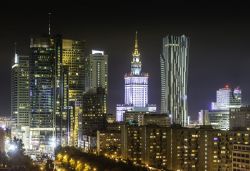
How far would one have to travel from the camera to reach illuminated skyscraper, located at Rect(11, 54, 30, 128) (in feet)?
220

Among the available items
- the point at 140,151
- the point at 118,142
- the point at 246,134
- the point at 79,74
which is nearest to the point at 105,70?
the point at 79,74

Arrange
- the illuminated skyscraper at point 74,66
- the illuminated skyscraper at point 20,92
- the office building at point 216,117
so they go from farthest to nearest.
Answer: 1. the office building at point 216,117
2. the illuminated skyscraper at point 74,66
3. the illuminated skyscraper at point 20,92

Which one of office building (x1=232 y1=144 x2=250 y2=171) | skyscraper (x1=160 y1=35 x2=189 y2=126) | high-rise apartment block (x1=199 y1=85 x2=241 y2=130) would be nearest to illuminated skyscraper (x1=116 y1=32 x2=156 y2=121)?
skyscraper (x1=160 y1=35 x2=189 y2=126)

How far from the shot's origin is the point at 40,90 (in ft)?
215

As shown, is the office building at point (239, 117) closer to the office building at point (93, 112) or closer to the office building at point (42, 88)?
the office building at point (93, 112)

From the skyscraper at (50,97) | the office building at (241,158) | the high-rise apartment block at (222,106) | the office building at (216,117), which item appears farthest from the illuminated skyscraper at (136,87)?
the office building at (241,158)

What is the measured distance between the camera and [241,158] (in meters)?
29.6

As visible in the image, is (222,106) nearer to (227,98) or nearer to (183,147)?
(227,98)

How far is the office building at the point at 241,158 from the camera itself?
95.6 feet

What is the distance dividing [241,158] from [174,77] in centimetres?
6232

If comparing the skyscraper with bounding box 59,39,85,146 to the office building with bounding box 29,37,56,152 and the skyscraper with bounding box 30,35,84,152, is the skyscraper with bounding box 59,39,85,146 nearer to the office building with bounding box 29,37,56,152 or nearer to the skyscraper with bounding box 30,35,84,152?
the skyscraper with bounding box 30,35,84,152

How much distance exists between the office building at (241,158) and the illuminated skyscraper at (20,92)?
39.0 meters

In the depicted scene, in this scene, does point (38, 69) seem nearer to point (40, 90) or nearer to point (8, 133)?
point (40, 90)

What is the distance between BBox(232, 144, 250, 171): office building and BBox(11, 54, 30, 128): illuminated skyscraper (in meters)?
39.0
